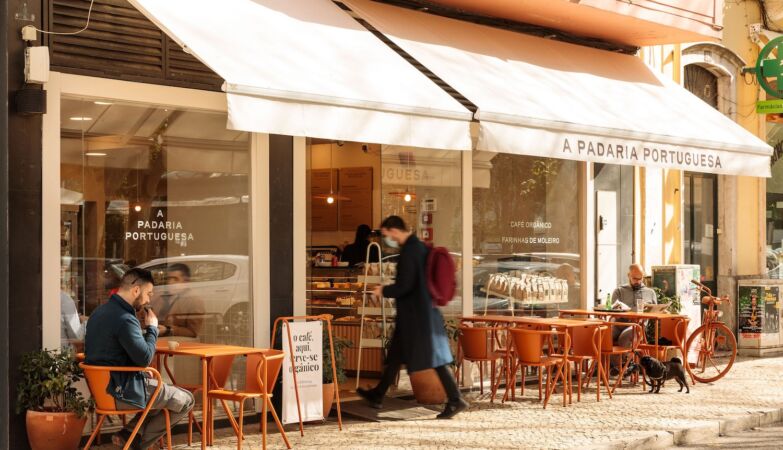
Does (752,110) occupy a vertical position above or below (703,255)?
above

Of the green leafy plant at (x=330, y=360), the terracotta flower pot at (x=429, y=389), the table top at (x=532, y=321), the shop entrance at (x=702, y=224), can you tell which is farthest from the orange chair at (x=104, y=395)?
the shop entrance at (x=702, y=224)

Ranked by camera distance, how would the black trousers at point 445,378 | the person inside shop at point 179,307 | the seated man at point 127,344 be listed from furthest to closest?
1. the person inside shop at point 179,307
2. the black trousers at point 445,378
3. the seated man at point 127,344

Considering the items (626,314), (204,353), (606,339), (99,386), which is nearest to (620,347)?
(626,314)

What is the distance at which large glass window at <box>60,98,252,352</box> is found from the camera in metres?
9.04

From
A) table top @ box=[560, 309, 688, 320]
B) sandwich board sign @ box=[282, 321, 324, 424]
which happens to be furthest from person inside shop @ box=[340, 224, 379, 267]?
sandwich board sign @ box=[282, 321, 324, 424]

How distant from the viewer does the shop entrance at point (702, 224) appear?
56.5ft

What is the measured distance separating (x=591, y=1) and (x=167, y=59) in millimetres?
5331

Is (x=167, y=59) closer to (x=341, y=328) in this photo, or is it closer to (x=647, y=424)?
(x=341, y=328)

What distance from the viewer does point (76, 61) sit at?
29.3ft

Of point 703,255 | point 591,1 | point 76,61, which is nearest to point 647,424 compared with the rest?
point 591,1

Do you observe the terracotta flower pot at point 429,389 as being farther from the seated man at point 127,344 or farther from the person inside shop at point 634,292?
the seated man at point 127,344

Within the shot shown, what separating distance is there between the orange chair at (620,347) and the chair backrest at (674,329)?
0.32 meters

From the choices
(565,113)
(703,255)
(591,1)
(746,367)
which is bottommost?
(746,367)

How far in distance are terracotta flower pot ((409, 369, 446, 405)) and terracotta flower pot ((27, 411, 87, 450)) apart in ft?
13.3
